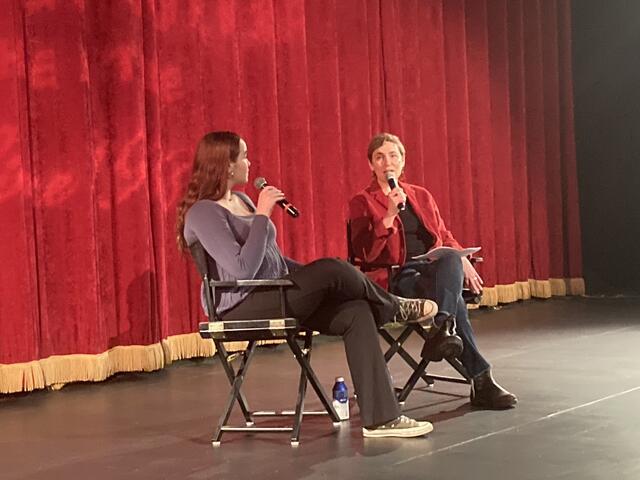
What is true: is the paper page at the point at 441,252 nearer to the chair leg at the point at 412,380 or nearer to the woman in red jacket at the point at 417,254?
the woman in red jacket at the point at 417,254

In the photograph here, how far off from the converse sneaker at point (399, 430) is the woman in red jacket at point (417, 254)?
31 cm

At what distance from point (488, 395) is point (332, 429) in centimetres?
56

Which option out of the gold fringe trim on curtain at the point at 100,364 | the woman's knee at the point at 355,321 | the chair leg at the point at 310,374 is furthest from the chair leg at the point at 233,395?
the gold fringe trim on curtain at the point at 100,364

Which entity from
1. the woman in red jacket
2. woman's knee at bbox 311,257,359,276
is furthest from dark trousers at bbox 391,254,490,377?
woman's knee at bbox 311,257,359,276

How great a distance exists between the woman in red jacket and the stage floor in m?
0.17

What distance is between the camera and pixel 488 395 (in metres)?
3.25

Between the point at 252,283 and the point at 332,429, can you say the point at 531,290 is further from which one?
the point at 252,283

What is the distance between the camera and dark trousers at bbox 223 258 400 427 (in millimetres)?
2816

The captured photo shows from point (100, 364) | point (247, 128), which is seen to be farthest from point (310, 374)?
point (247, 128)

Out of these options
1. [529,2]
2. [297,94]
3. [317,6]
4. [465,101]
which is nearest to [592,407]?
[297,94]

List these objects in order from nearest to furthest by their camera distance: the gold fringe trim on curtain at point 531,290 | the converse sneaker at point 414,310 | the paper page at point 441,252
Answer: the converse sneaker at point 414,310
the paper page at point 441,252
the gold fringe trim on curtain at point 531,290

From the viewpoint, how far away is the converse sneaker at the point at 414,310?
3049 mm

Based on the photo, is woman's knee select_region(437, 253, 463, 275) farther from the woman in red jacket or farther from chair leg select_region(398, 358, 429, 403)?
chair leg select_region(398, 358, 429, 403)

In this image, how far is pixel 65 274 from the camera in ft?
13.6
